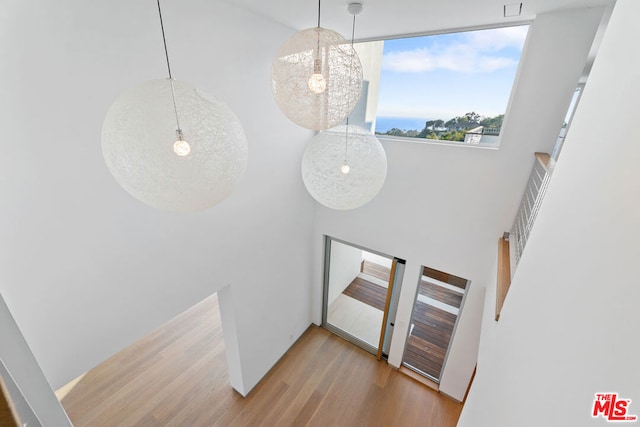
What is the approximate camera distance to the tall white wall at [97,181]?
1517mm

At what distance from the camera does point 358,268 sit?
5922 millimetres

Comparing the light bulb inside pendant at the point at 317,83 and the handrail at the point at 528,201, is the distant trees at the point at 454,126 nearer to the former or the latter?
the handrail at the point at 528,201

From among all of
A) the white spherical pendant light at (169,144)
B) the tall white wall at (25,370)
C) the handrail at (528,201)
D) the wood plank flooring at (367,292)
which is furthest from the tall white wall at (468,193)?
the tall white wall at (25,370)

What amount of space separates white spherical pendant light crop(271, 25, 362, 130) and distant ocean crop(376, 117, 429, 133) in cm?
210

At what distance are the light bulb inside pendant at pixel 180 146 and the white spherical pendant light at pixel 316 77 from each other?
2.05 feet

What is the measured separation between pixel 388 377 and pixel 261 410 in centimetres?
202

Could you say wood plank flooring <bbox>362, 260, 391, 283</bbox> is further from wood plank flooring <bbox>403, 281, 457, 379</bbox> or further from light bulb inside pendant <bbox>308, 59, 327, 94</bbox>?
light bulb inside pendant <bbox>308, 59, 327, 94</bbox>

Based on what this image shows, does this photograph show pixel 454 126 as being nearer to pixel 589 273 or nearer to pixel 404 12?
pixel 404 12

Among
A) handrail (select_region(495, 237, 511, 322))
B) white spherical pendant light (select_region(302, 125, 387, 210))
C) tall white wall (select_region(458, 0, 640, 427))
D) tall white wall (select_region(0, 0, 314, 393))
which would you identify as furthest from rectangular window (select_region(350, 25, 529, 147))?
tall white wall (select_region(458, 0, 640, 427))

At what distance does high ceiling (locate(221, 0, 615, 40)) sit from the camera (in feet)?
7.11

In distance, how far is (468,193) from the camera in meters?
3.07

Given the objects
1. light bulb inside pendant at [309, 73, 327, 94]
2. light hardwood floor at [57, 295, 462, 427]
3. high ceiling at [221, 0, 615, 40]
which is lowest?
light hardwood floor at [57, 295, 462, 427]

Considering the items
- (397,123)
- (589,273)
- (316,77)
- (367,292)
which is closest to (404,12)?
(397,123)

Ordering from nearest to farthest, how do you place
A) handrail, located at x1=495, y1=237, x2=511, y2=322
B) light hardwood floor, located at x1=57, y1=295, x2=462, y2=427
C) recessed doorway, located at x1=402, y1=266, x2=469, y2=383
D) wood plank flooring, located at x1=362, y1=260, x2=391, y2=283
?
handrail, located at x1=495, y1=237, x2=511, y2=322 → light hardwood floor, located at x1=57, y1=295, x2=462, y2=427 → recessed doorway, located at x1=402, y1=266, x2=469, y2=383 → wood plank flooring, located at x1=362, y1=260, x2=391, y2=283
